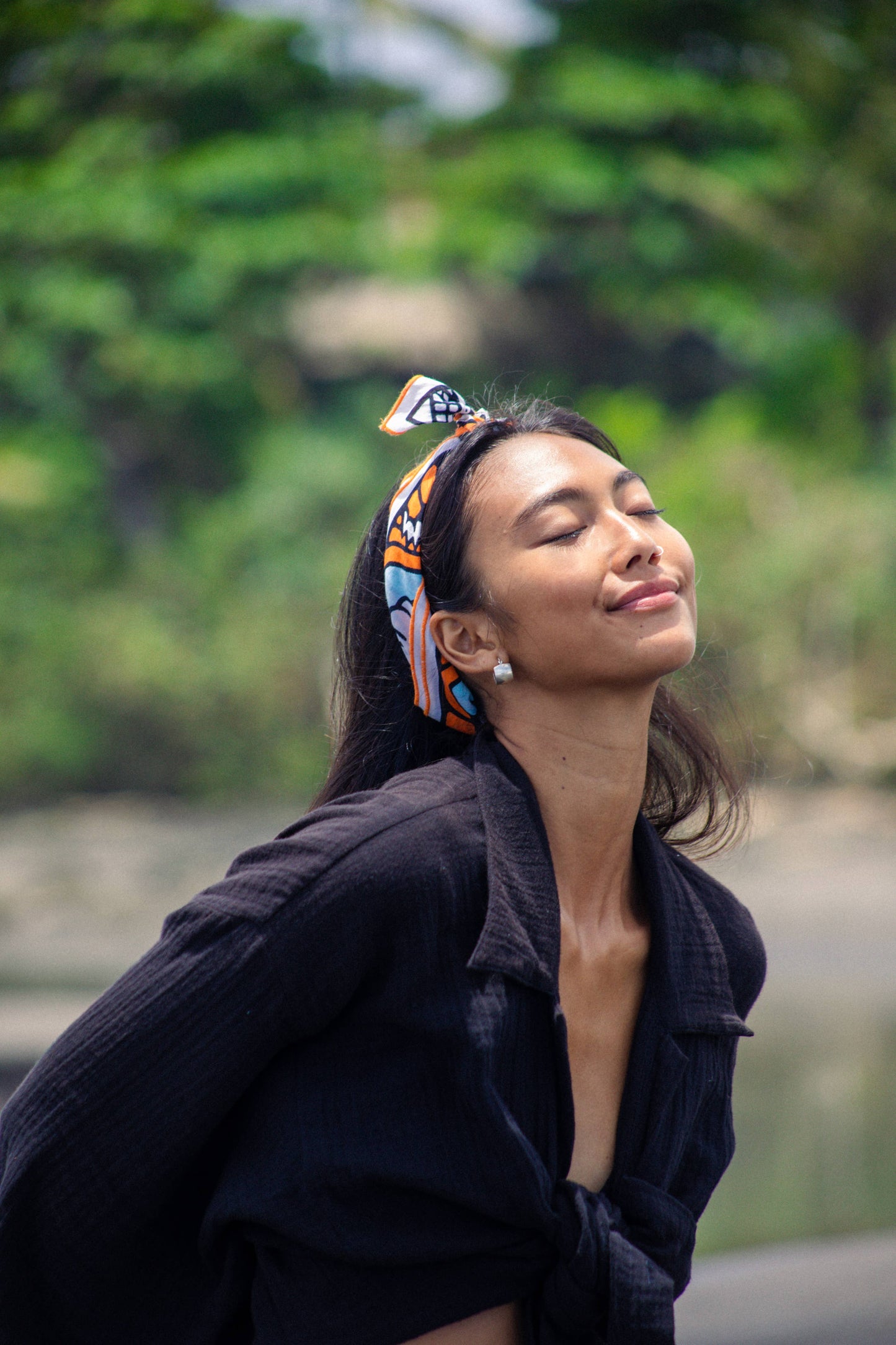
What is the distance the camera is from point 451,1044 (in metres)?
1.29

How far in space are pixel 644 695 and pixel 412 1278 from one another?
1.97 ft

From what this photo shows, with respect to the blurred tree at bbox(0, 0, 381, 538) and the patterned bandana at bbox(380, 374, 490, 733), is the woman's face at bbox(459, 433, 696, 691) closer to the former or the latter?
the patterned bandana at bbox(380, 374, 490, 733)

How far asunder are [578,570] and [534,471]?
0.14 meters

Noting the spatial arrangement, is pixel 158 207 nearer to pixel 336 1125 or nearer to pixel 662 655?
pixel 662 655

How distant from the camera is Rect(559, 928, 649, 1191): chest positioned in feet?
4.68

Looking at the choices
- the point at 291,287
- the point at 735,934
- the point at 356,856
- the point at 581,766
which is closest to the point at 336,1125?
the point at 356,856

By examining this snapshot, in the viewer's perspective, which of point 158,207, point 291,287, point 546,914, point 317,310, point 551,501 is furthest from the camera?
point 317,310

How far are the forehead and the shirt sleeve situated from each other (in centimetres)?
39

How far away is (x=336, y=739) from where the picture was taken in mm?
1692

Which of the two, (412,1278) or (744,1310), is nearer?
(412,1278)

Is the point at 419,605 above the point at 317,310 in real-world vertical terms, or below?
above

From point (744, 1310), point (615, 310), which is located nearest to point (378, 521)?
point (744, 1310)

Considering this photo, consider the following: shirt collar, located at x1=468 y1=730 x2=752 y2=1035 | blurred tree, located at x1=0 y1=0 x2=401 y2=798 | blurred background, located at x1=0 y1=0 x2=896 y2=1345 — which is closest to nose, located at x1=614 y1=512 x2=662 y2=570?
shirt collar, located at x1=468 y1=730 x2=752 y2=1035

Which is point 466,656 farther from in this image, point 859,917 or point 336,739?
point 859,917
